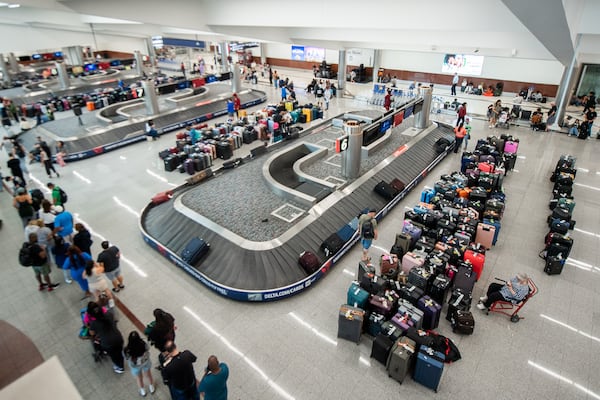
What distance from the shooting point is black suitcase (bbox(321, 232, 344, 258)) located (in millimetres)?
8648

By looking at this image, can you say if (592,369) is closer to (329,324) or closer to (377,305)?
(377,305)

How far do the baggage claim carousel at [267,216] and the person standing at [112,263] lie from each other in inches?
52.1

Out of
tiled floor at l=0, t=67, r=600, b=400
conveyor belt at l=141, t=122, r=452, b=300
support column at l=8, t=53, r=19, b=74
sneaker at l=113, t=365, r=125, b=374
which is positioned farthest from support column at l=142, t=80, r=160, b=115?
support column at l=8, t=53, r=19, b=74

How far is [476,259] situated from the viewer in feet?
25.8

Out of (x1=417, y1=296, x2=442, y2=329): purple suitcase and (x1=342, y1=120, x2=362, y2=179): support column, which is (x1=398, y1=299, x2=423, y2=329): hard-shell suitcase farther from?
(x1=342, y1=120, x2=362, y2=179): support column

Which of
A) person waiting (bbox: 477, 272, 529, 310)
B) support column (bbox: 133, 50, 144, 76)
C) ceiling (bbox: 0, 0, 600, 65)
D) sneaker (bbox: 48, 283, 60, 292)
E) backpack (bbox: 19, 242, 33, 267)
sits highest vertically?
ceiling (bbox: 0, 0, 600, 65)

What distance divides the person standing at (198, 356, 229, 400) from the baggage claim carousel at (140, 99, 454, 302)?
2.78 meters

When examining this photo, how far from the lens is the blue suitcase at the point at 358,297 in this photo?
268 inches

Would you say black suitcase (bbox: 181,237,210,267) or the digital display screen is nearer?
black suitcase (bbox: 181,237,210,267)

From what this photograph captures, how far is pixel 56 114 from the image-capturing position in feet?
75.0

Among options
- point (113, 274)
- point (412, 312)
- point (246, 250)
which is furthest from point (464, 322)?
point (113, 274)

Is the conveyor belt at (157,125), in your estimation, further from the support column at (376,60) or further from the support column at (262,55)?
the support column at (262,55)

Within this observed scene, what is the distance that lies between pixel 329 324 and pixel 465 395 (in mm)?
2626

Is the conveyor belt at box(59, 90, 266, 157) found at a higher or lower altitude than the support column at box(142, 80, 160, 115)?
lower
